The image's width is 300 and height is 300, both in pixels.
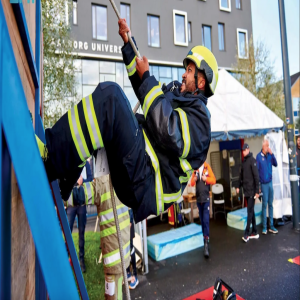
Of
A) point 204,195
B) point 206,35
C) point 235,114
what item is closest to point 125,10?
point 235,114

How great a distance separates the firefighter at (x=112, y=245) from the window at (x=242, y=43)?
12527 millimetres

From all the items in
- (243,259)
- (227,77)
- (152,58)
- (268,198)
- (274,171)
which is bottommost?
(243,259)

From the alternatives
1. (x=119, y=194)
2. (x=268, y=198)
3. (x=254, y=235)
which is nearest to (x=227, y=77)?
(x=268, y=198)

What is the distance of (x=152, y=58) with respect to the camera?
13.0 m

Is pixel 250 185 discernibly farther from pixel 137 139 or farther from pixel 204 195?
pixel 137 139

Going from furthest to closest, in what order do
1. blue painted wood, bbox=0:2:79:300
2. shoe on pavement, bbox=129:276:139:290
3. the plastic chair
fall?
1. the plastic chair
2. shoe on pavement, bbox=129:276:139:290
3. blue painted wood, bbox=0:2:79:300

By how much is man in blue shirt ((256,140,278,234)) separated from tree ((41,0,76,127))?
545cm

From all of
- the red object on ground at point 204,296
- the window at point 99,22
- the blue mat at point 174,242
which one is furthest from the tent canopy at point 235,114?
the window at point 99,22

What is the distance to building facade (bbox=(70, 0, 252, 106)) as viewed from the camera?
8.51 m

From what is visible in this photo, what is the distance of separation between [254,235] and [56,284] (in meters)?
5.98

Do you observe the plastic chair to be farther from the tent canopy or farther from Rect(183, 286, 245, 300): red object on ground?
Rect(183, 286, 245, 300): red object on ground

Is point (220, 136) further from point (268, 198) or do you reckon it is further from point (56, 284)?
point (56, 284)

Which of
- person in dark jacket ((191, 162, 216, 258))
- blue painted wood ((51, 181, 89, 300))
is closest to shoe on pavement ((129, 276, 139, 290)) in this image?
person in dark jacket ((191, 162, 216, 258))

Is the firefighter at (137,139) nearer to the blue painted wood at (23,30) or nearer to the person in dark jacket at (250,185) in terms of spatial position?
the blue painted wood at (23,30)
